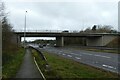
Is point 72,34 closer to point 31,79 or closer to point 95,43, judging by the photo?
point 95,43

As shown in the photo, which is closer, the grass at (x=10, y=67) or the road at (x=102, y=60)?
the grass at (x=10, y=67)

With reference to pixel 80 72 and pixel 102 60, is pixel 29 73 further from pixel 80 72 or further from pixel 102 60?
pixel 102 60

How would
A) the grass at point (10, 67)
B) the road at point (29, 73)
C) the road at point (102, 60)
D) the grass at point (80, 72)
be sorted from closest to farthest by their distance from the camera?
the grass at point (80, 72)
the road at point (29, 73)
the grass at point (10, 67)
the road at point (102, 60)

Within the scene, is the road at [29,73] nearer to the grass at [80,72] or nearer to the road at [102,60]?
the grass at [80,72]

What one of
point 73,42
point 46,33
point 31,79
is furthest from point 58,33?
point 31,79

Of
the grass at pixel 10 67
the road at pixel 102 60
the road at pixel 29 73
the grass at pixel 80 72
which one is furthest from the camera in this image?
the road at pixel 102 60

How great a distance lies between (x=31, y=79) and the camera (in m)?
15.1

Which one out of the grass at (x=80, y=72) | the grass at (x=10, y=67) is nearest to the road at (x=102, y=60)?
the grass at (x=80, y=72)

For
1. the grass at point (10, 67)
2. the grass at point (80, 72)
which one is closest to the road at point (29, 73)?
the grass at point (10, 67)

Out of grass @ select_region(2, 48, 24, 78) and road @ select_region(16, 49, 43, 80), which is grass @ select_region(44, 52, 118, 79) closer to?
road @ select_region(16, 49, 43, 80)

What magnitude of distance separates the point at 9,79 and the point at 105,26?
480 feet

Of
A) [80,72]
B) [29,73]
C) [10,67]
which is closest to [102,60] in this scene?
[10,67]

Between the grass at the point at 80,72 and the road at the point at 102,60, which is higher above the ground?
the grass at the point at 80,72

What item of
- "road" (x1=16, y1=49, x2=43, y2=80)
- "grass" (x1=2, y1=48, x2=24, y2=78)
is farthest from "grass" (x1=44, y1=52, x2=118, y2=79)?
"grass" (x1=2, y1=48, x2=24, y2=78)
